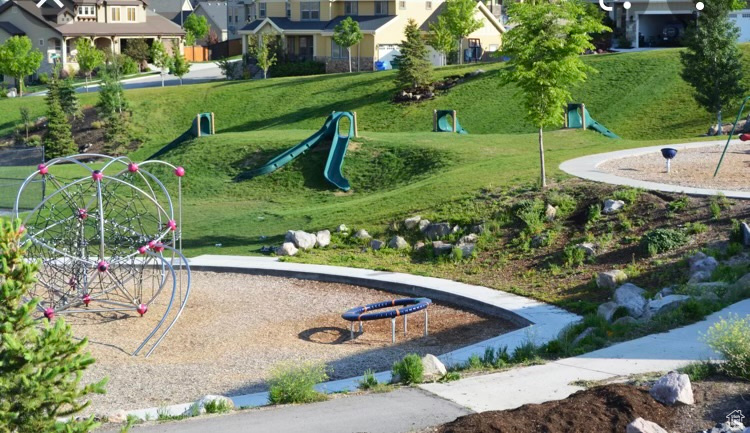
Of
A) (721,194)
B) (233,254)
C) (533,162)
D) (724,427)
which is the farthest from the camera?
(533,162)

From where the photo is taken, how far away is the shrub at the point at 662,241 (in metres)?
22.4

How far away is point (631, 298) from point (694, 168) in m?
10.2

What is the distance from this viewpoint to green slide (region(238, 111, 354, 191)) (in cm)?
3631

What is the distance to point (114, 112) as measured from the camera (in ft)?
190

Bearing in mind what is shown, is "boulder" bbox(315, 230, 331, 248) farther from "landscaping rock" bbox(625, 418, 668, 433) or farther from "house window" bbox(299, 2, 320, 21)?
"house window" bbox(299, 2, 320, 21)

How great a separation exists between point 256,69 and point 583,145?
41.4 m

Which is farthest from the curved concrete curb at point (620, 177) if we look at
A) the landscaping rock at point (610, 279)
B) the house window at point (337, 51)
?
the house window at point (337, 51)

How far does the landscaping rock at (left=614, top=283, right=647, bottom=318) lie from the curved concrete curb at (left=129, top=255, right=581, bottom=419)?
846 millimetres

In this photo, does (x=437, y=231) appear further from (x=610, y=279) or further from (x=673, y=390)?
(x=673, y=390)

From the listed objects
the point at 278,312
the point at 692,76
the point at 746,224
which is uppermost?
the point at 692,76

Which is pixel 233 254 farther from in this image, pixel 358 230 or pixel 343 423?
pixel 343 423

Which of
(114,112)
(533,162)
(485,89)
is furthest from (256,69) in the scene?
(533,162)

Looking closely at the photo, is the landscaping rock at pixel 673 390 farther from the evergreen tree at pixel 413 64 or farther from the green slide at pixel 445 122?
the evergreen tree at pixel 413 64

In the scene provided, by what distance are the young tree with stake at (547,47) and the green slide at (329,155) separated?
34.1 ft
